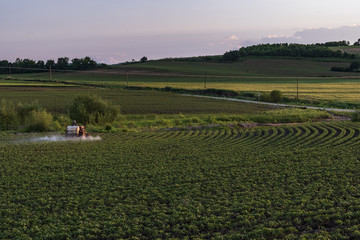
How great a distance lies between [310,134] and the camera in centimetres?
2900

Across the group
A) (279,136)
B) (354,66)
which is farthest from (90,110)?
(354,66)

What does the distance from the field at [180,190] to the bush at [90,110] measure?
9.59m

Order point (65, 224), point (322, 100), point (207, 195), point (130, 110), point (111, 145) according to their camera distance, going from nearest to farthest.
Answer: point (65, 224) → point (207, 195) → point (111, 145) → point (130, 110) → point (322, 100)

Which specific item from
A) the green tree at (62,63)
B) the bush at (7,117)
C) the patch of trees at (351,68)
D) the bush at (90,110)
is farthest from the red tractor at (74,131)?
the green tree at (62,63)

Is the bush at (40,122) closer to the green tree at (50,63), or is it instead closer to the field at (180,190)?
the field at (180,190)

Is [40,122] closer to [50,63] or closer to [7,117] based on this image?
[7,117]

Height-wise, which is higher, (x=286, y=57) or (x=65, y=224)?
(x=286, y=57)

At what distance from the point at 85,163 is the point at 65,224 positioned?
796 centimetres

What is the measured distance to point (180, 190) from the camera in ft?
49.2

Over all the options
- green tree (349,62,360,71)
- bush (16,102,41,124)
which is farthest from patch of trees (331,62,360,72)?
bush (16,102,41,124)

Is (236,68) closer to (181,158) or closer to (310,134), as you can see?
(310,134)

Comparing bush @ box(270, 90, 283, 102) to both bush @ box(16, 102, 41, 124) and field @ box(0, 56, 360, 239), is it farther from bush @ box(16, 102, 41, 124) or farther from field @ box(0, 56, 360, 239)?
bush @ box(16, 102, 41, 124)

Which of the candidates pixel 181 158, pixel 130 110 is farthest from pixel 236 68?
pixel 181 158

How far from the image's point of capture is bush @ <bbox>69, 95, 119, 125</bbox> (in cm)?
3472
